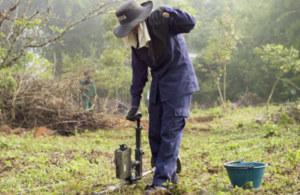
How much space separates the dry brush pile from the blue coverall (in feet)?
22.2

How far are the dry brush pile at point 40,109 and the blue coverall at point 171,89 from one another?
6754 millimetres

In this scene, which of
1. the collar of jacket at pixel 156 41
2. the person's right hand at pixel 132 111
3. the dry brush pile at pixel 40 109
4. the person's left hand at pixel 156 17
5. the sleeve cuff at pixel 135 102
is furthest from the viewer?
the dry brush pile at pixel 40 109

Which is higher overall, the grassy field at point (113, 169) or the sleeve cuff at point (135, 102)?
the sleeve cuff at point (135, 102)

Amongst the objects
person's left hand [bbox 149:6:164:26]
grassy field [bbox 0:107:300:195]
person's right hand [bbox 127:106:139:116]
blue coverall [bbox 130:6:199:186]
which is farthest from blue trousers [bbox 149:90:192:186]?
person's left hand [bbox 149:6:164:26]

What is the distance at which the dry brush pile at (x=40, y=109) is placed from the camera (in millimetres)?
10477

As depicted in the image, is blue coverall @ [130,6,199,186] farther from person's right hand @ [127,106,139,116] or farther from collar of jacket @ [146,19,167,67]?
person's right hand @ [127,106,139,116]

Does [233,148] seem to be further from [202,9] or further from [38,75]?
[202,9]

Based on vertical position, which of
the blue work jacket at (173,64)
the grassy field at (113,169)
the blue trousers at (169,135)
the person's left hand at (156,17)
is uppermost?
the person's left hand at (156,17)

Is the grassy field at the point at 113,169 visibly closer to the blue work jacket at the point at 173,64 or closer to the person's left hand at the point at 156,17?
the blue work jacket at the point at 173,64

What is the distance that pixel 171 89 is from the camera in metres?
3.75

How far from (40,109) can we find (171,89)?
7.66 metres

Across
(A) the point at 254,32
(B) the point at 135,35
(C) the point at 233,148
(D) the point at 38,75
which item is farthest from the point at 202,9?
(B) the point at 135,35

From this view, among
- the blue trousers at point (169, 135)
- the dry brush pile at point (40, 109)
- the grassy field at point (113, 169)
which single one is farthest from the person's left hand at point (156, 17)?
the dry brush pile at point (40, 109)

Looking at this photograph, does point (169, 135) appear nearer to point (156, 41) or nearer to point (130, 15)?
point (156, 41)
